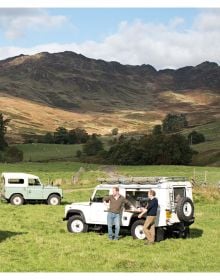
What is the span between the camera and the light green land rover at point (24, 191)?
3497 cm

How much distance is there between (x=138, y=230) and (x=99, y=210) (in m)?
1.92

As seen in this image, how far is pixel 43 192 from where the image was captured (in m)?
35.3

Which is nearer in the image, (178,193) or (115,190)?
(115,190)

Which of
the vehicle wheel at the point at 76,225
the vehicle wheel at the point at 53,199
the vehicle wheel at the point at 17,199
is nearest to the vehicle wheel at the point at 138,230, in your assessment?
the vehicle wheel at the point at 76,225

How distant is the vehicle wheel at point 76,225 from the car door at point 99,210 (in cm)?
46

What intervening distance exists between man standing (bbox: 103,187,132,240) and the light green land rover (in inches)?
621

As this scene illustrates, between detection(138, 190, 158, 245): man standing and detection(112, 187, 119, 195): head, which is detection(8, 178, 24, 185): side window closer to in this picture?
detection(112, 187, 119, 195): head

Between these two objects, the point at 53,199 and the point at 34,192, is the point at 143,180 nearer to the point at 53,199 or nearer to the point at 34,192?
the point at 53,199

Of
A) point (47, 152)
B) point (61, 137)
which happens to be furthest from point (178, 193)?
point (61, 137)

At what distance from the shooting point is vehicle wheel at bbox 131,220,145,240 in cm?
1958

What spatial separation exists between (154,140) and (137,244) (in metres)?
79.3

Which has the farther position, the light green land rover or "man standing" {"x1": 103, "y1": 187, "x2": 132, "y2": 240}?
the light green land rover

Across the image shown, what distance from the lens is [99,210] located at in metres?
20.7

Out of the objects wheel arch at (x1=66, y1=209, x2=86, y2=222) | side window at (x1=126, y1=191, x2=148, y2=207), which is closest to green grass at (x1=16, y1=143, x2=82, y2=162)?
wheel arch at (x1=66, y1=209, x2=86, y2=222)
